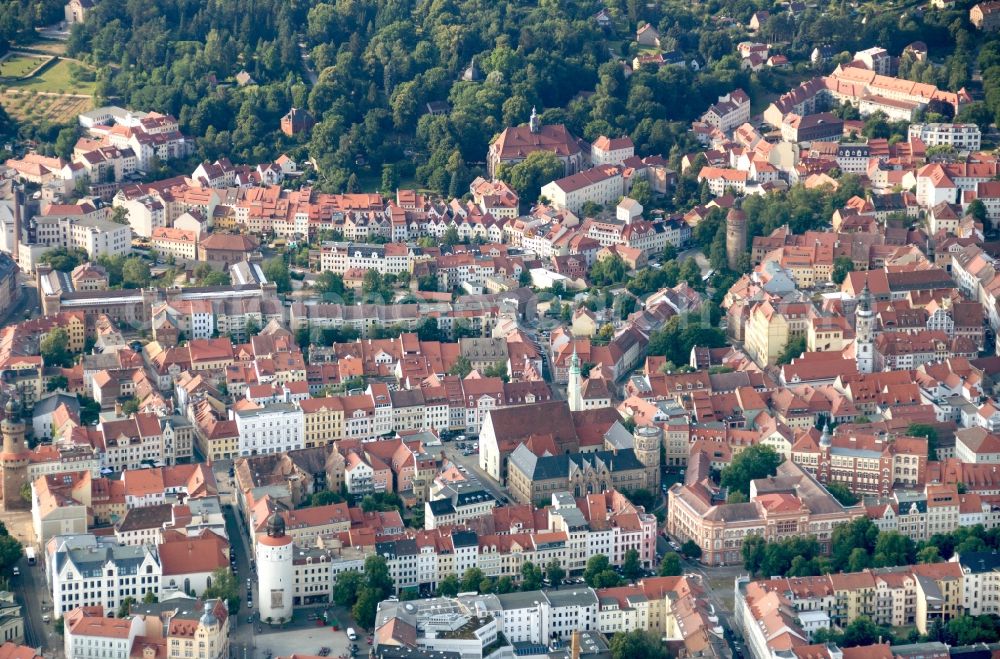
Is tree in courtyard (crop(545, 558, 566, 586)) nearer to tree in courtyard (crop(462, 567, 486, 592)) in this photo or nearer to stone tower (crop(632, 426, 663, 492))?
tree in courtyard (crop(462, 567, 486, 592))

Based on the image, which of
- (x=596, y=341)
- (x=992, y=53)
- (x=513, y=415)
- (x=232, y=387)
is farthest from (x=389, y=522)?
(x=992, y=53)

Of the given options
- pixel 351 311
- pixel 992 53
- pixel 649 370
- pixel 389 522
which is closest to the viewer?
pixel 389 522

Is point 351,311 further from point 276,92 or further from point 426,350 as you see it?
point 276,92

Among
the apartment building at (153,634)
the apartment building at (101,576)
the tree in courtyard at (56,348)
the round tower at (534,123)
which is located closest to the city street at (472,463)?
the apartment building at (101,576)

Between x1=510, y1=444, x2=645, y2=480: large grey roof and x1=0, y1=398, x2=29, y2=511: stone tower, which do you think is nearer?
x1=0, y1=398, x2=29, y2=511: stone tower

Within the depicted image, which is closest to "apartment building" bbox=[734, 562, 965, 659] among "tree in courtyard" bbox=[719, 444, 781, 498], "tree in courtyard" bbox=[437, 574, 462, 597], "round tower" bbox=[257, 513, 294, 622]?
"tree in courtyard" bbox=[719, 444, 781, 498]

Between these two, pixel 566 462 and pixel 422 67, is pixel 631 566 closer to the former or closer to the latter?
pixel 566 462

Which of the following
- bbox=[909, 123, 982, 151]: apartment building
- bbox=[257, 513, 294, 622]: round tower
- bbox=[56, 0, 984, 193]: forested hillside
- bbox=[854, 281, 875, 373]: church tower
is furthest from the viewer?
bbox=[56, 0, 984, 193]: forested hillside
